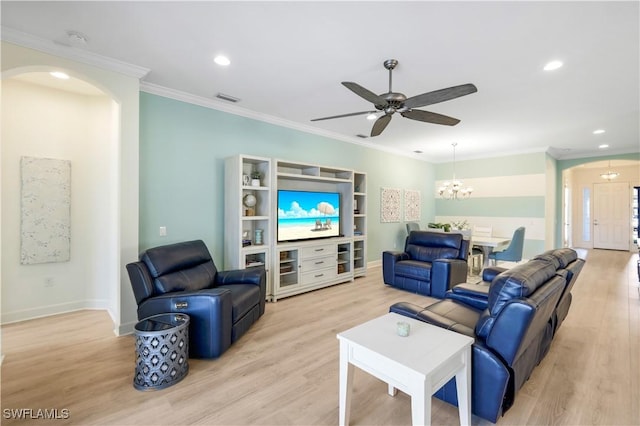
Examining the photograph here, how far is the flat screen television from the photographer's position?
4453 millimetres

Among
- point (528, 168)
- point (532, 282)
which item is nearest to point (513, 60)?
point (532, 282)

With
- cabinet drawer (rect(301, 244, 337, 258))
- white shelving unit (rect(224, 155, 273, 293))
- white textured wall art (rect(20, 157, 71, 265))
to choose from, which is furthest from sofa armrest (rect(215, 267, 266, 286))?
white textured wall art (rect(20, 157, 71, 265))

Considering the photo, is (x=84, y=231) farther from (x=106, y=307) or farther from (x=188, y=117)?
(x=188, y=117)

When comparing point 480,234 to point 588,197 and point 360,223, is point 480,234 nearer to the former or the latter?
point 360,223

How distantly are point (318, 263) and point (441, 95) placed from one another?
3.09 meters

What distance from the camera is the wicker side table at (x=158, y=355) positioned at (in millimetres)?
2156

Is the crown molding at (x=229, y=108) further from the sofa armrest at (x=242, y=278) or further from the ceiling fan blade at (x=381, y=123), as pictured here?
the sofa armrest at (x=242, y=278)

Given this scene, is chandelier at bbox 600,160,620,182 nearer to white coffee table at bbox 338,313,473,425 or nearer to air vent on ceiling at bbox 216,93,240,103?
white coffee table at bbox 338,313,473,425

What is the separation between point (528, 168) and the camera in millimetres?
6879

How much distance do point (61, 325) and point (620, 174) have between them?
45.5 feet

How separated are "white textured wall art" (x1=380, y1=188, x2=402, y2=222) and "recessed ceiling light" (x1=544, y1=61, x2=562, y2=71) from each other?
3.95 meters

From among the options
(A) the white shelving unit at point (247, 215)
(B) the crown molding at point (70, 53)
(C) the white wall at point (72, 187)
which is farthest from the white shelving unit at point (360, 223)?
(C) the white wall at point (72, 187)

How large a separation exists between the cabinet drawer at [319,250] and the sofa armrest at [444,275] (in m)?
1.62

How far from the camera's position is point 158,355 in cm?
218
